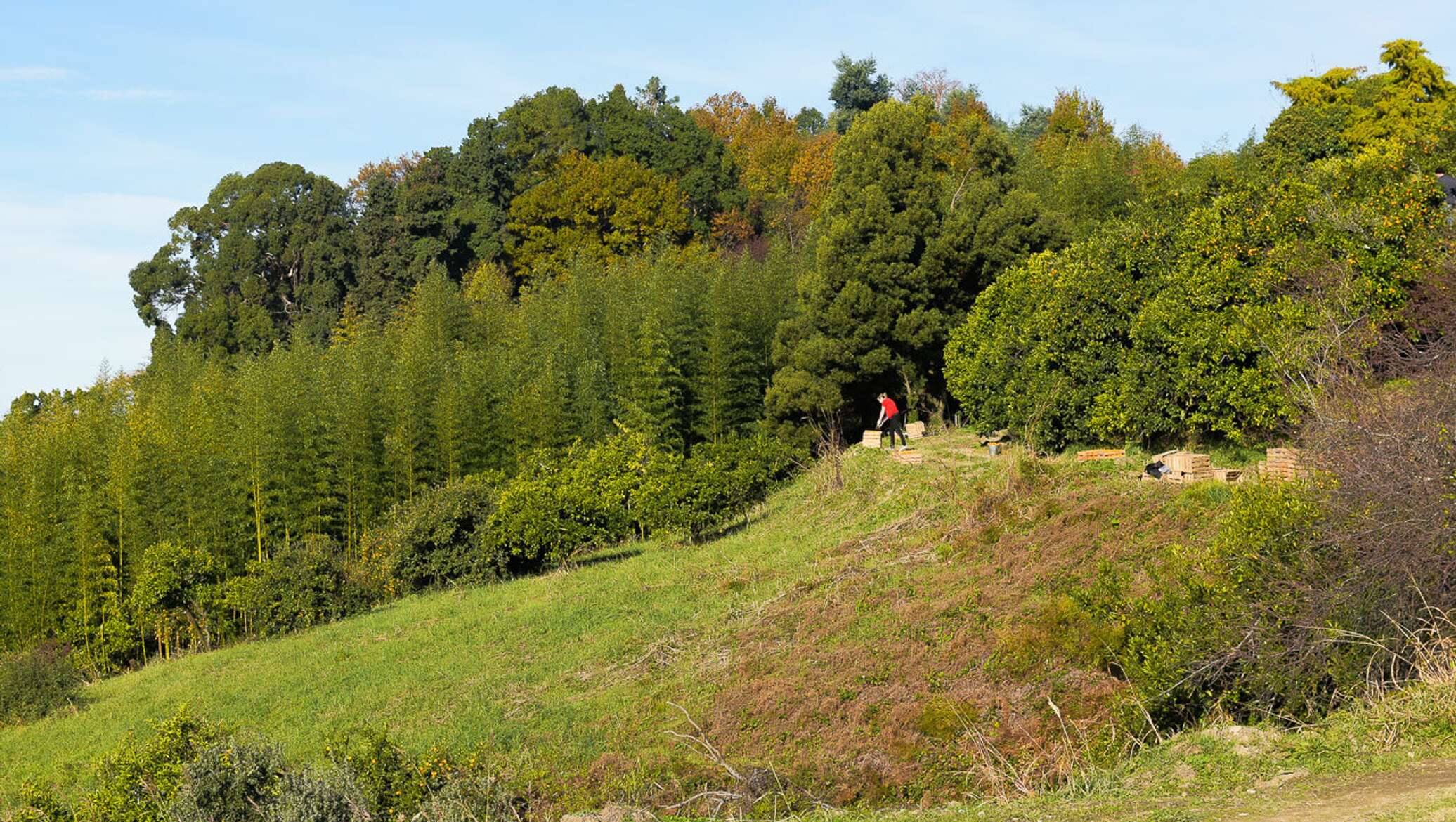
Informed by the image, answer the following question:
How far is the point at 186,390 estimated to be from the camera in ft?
94.4

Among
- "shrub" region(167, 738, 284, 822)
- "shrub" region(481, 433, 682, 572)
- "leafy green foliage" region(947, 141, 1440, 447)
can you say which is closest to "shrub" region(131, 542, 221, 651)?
"shrub" region(481, 433, 682, 572)

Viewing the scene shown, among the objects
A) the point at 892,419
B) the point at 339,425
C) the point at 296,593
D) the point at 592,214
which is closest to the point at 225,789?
the point at 296,593

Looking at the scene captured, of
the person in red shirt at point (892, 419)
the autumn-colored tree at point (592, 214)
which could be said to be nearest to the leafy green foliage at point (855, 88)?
the autumn-colored tree at point (592, 214)

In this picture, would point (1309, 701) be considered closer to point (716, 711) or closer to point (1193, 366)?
point (716, 711)

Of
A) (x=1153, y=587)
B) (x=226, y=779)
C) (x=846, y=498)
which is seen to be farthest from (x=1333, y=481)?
(x=846, y=498)

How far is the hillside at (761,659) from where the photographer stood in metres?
12.6

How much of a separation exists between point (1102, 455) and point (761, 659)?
6.64m

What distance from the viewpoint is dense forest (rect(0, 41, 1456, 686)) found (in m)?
18.2

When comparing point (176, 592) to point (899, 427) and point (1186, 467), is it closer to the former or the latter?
point (899, 427)

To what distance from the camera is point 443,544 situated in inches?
941

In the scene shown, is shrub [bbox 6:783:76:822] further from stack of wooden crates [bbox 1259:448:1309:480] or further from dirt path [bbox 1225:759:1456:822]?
stack of wooden crates [bbox 1259:448:1309:480]

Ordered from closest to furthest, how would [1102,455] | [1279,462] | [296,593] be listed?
[1279,462] < [1102,455] < [296,593]

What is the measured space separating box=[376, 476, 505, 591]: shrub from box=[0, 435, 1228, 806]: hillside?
3.67ft

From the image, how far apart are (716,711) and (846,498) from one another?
27.8ft
